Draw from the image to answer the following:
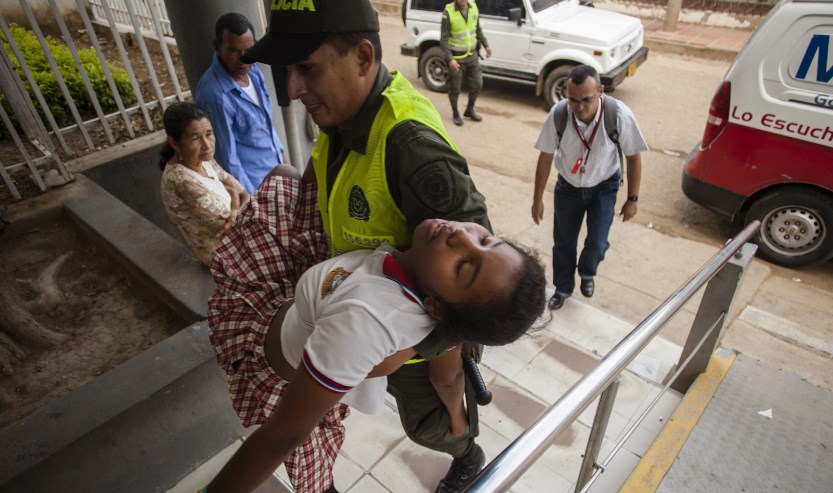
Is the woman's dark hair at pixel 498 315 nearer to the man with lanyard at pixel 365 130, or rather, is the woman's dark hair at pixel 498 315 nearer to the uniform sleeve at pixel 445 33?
the man with lanyard at pixel 365 130

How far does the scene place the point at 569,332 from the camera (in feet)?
12.0

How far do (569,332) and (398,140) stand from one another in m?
2.73

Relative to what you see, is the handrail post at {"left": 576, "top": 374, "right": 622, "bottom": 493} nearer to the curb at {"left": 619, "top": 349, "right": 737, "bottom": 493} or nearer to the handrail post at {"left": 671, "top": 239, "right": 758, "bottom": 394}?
the curb at {"left": 619, "top": 349, "right": 737, "bottom": 493}

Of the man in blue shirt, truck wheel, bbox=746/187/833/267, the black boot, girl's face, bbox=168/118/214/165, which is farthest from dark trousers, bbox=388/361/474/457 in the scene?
the black boot

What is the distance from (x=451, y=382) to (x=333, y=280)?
640 millimetres

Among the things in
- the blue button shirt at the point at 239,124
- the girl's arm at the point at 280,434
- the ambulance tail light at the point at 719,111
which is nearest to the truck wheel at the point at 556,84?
the ambulance tail light at the point at 719,111

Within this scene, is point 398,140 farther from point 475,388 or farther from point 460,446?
point 460,446

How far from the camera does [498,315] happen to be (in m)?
1.35

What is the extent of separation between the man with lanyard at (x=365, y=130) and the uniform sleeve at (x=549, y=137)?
218cm

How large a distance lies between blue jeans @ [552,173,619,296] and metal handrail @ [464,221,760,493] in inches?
71.3

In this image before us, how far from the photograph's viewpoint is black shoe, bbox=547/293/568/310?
393 cm

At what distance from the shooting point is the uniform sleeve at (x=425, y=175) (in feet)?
4.41

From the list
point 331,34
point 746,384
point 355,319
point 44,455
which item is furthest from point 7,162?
point 746,384

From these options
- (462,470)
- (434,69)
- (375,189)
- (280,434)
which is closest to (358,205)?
(375,189)
